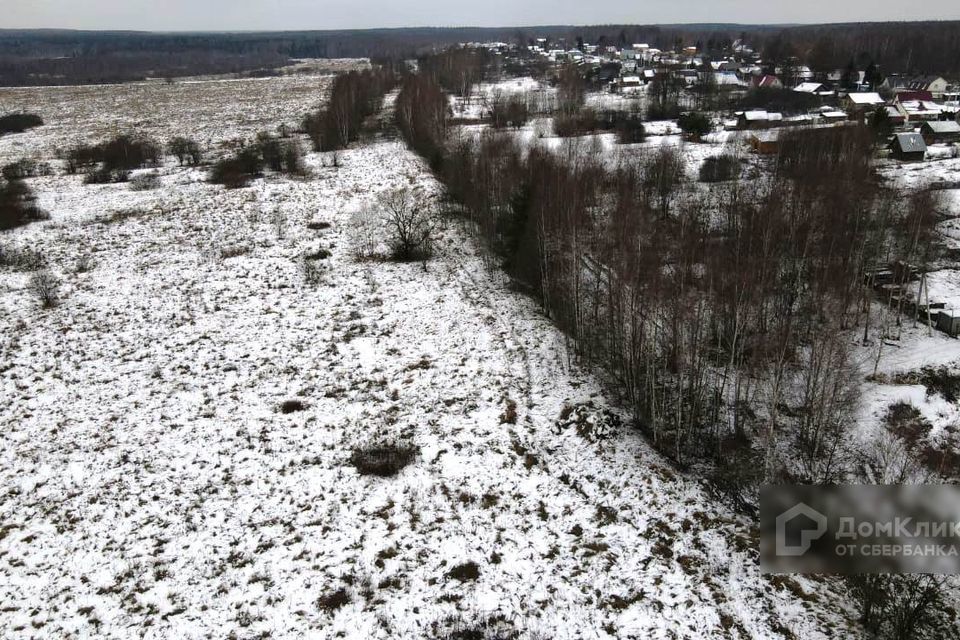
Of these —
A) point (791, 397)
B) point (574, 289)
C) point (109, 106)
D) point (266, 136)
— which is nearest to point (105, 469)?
point (574, 289)

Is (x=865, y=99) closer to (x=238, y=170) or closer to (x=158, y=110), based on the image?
(x=238, y=170)

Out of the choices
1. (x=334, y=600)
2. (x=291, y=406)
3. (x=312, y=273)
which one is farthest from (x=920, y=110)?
(x=334, y=600)

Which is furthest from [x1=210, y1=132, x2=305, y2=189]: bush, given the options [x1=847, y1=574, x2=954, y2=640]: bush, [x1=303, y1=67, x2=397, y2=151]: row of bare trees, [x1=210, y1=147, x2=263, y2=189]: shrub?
[x1=847, y1=574, x2=954, y2=640]: bush

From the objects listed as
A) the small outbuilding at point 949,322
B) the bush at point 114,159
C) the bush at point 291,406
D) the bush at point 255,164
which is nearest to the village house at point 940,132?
the small outbuilding at point 949,322

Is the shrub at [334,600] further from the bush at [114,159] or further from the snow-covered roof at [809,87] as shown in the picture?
the snow-covered roof at [809,87]

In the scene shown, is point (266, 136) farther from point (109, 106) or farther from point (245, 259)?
point (109, 106)
